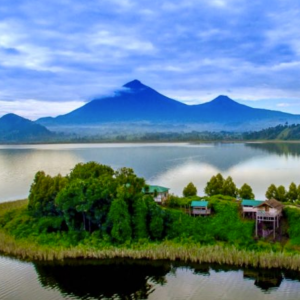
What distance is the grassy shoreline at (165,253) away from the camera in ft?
64.6

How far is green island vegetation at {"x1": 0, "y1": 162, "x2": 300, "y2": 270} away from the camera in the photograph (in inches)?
821

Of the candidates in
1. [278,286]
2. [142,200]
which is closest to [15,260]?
[142,200]

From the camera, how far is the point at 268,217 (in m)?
23.4

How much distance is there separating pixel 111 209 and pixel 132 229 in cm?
178

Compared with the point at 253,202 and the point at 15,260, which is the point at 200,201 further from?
the point at 15,260

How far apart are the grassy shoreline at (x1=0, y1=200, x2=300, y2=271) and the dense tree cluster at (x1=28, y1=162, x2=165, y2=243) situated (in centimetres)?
120

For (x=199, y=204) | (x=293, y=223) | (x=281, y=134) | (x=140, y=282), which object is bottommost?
(x=140, y=282)

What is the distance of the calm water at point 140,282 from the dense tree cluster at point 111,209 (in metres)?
2.63

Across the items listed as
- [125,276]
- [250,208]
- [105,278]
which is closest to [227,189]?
[250,208]

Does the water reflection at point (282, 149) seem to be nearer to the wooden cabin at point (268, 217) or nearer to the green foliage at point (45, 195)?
the wooden cabin at point (268, 217)

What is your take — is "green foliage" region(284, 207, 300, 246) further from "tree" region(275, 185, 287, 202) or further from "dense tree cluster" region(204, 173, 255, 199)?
"dense tree cluster" region(204, 173, 255, 199)

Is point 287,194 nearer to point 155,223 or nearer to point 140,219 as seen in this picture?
point 155,223

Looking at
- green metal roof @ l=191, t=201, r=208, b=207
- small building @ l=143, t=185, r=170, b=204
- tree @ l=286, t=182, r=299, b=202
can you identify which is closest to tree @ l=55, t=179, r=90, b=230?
small building @ l=143, t=185, r=170, b=204

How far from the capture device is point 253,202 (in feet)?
81.6
